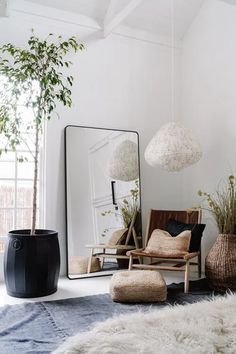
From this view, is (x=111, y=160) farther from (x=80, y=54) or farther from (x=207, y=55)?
(x=207, y=55)

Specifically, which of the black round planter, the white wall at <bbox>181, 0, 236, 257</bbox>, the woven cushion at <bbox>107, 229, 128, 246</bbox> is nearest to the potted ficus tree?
the black round planter

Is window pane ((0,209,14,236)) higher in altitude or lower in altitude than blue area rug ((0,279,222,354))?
higher

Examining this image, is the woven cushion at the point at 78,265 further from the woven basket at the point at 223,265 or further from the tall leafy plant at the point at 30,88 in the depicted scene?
the woven basket at the point at 223,265

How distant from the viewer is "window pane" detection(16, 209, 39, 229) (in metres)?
3.67

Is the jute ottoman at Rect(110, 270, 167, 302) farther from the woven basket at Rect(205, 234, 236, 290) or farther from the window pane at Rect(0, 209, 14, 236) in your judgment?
the window pane at Rect(0, 209, 14, 236)

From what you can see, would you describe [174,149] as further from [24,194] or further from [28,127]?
[24,194]

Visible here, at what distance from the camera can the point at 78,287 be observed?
328 cm

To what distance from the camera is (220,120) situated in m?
3.91

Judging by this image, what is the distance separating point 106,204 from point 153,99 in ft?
4.82

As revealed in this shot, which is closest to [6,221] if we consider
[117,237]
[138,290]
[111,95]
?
[117,237]

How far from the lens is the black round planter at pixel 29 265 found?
9.55 ft

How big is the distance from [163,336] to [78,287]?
2019 mm

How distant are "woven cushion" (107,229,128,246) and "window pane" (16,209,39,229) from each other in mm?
893

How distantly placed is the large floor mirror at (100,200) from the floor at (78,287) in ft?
0.48
